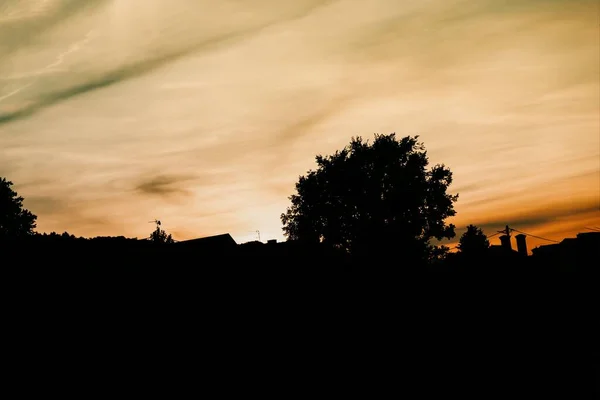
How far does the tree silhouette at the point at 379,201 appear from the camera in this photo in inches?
1508

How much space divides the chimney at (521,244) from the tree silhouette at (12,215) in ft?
186

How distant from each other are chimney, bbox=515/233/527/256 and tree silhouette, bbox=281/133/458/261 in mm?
14902

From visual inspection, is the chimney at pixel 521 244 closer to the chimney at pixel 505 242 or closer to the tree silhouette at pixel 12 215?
the chimney at pixel 505 242

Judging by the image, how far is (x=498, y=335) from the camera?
58.9 feet

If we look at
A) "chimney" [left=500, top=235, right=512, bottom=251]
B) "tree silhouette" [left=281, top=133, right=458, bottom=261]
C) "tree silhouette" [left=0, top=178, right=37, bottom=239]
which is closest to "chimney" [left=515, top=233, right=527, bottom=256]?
"chimney" [left=500, top=235, right=512, bottom=251]

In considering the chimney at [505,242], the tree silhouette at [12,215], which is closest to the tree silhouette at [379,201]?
the chimney at [505,242]

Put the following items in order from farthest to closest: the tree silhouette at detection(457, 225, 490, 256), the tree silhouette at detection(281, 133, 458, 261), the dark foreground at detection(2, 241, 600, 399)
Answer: the tree silhouette at detection(457, 225, 490, 256) < the tree silhouette at detection(281, 133, 458, 261) < the dark foreground at detection(2, 241, 600, 399)

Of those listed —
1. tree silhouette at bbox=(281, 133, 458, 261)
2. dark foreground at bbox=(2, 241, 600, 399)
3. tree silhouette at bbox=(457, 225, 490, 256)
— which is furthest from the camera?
tree silhouette at bbox=(457, 225, 490, 256)

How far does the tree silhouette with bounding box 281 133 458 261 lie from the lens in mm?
38312

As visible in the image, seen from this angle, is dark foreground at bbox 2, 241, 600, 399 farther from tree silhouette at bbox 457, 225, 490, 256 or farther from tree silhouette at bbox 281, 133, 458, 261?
tree silhouette at bbox 457, 225, 490, 256

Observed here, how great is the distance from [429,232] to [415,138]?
30.1 ft

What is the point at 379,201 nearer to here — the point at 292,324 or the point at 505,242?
the point at 505,242

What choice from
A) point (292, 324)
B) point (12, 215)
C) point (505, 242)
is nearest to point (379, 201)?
point (505, 242)

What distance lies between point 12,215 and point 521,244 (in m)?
59.4
